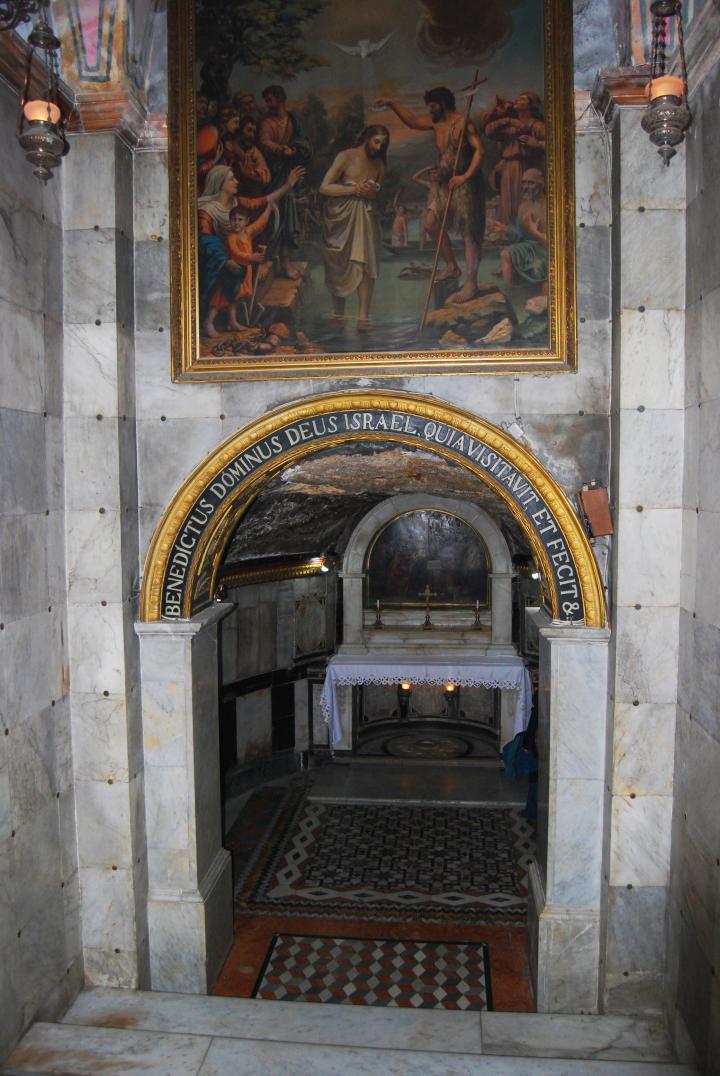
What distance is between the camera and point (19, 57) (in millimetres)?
5578

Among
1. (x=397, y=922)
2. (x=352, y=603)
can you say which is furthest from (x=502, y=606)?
(x=397, y=922)

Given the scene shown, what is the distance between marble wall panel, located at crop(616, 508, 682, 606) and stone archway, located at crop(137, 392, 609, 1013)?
12.0 inches

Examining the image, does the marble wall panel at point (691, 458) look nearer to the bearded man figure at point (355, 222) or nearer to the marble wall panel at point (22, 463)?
the bearded man figure at point (355, 222)

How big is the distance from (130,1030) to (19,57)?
22.7 ft

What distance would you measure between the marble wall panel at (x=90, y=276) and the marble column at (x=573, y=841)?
4.20 metres

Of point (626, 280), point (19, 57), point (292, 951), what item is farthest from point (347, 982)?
point (19, 57)

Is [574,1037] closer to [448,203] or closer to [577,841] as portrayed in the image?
[577,841]

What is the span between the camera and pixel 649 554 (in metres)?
6.00

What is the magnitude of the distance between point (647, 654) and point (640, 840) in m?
1.38

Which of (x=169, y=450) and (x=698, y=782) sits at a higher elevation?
(x=169, y=450)

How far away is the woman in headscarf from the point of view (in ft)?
21.2

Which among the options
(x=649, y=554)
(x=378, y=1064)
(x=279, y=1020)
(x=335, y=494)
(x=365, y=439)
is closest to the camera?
(x=378, y=1064)

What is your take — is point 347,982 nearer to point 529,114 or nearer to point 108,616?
point 108,616

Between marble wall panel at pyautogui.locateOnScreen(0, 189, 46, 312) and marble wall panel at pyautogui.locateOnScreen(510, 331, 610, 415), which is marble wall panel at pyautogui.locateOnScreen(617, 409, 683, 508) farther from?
marble wall panel at pyautogui.locateOnScreen(0, 189, 46, 312)
